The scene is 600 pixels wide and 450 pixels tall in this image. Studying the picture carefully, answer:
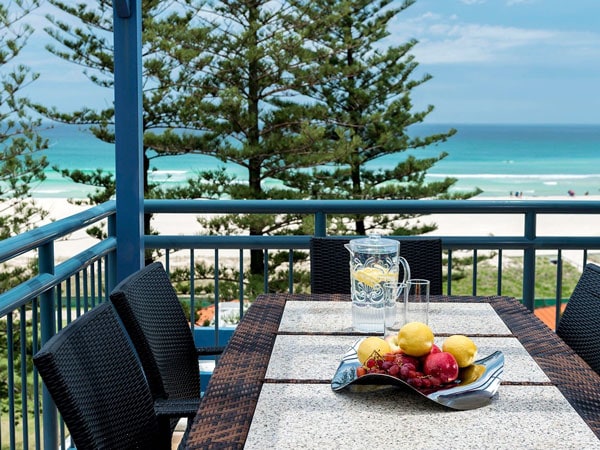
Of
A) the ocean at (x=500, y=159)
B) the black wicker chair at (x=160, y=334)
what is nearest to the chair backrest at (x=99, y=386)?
the black wicker chair at (x=160, y=334)

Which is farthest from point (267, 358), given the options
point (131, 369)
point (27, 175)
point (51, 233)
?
point (27, 175)

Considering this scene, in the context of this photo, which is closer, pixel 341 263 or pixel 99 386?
pixel 99 386

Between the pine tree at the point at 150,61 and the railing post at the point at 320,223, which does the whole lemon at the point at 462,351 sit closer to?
the railing post at the point at 320,223

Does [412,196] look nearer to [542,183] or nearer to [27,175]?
[27,175]

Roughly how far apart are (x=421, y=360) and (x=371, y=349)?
10 centimetres

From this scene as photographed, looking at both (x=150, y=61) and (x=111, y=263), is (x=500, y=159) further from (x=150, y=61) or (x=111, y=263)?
(x=111, y=263)

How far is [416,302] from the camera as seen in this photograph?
198 centimetres

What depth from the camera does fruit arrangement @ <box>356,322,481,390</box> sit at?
64.5 inches

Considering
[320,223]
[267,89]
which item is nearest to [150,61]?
[267,89]

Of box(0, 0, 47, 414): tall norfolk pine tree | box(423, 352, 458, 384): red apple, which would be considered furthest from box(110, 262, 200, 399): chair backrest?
box(0, 0, 47, 414): tall norfolk pine tree

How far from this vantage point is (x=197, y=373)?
2555 millimetres

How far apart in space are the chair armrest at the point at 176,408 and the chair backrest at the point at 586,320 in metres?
1.09

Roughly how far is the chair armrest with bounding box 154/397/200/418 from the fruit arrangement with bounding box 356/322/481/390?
47 cm

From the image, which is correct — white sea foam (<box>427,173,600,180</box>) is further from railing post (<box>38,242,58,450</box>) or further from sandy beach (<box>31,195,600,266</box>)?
railing post (<box>38,242,58,450</box>)
